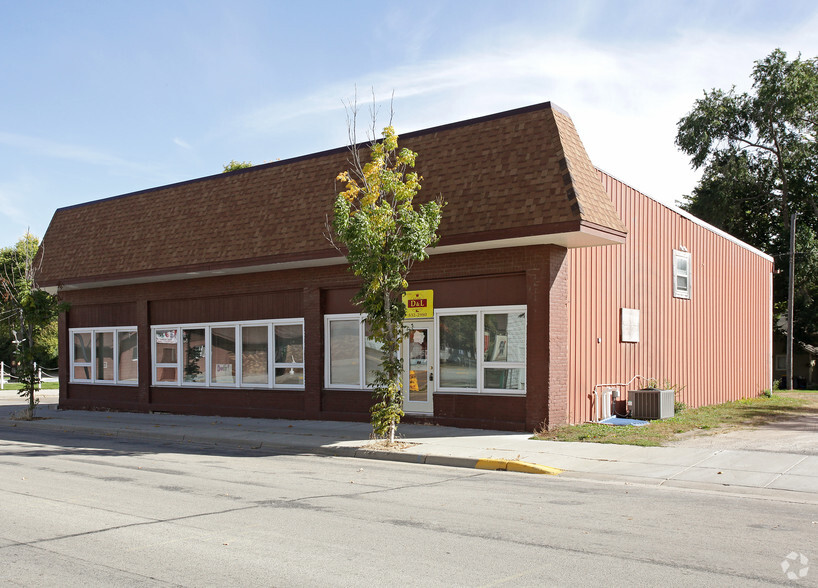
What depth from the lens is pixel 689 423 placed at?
→ 1755 centimetres

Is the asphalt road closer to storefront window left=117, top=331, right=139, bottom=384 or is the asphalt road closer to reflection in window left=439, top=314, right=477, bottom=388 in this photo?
reflection in window left=439, top=314, right=477, bottom=388

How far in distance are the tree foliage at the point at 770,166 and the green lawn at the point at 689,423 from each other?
2215 cm

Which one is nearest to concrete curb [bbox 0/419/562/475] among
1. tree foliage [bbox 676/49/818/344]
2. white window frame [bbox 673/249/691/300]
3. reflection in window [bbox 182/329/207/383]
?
reflection in window [bbox 182/329/207/383]

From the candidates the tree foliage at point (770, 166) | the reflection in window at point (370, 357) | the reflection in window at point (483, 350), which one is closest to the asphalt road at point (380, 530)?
the reflection in window at point (483, 350)

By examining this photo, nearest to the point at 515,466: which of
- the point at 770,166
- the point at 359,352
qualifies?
the point at 359,352

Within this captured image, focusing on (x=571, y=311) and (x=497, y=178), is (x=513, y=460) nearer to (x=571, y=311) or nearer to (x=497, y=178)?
(x=571, y=311)

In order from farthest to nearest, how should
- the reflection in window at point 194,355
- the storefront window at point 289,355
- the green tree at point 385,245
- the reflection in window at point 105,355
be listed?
the reflection in window at point 105,355 < the reflection in window at point 194,355 < the storefront window at point 289,355 < the green tree at point 385,245

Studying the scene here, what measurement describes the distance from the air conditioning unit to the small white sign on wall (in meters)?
1.36

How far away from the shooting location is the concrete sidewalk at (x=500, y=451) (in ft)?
36.3

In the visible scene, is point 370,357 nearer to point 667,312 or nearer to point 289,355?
point 289,355

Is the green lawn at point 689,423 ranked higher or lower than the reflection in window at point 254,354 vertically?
lower

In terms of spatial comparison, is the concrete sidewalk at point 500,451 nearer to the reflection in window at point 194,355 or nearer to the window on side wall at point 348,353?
the window on side wall at point 348,353

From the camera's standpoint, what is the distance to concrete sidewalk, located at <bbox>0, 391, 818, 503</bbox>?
11.1 meters

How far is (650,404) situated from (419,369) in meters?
5.46
